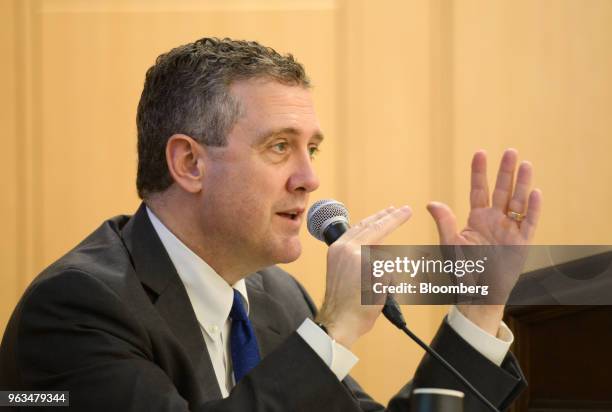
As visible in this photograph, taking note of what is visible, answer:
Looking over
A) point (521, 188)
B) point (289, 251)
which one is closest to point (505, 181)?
point (521, 188)

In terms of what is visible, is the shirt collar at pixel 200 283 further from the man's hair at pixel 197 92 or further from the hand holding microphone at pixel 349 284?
the hand holding microphone at pixel 349 284

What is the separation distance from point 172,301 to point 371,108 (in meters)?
1.14

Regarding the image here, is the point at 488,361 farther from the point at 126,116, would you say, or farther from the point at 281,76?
the point at 126,116

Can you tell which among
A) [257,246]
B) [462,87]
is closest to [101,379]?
[257,246]

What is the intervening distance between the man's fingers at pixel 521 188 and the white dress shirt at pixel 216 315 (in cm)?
19

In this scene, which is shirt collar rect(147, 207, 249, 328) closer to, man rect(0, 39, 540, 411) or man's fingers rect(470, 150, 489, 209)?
man rect(0, 39, 540, 411)

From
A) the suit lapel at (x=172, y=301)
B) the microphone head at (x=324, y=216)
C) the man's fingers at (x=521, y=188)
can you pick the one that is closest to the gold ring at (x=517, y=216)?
the man's fingers at (x=521, y=188)

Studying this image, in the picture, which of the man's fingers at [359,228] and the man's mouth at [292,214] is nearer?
the man's fingers at [359,228]

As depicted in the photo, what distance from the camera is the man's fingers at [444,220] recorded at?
1.34m

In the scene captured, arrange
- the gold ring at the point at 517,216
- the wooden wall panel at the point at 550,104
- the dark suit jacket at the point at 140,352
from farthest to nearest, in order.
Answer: the wooden wall panel at the point at 550,104 → the gold ring at the point at 517,216 → the dark suit jacket at the point at 140,352

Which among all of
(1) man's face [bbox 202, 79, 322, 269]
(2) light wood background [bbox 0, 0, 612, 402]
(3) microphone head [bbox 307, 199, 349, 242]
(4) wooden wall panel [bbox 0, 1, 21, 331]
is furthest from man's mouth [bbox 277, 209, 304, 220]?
(4) wooden wall panel [bbox 0, 1, 21, 331]

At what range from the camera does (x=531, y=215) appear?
1.33m

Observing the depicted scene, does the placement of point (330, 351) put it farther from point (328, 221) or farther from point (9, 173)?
point (9, 173)

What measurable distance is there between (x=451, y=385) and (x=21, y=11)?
1.69 meters
